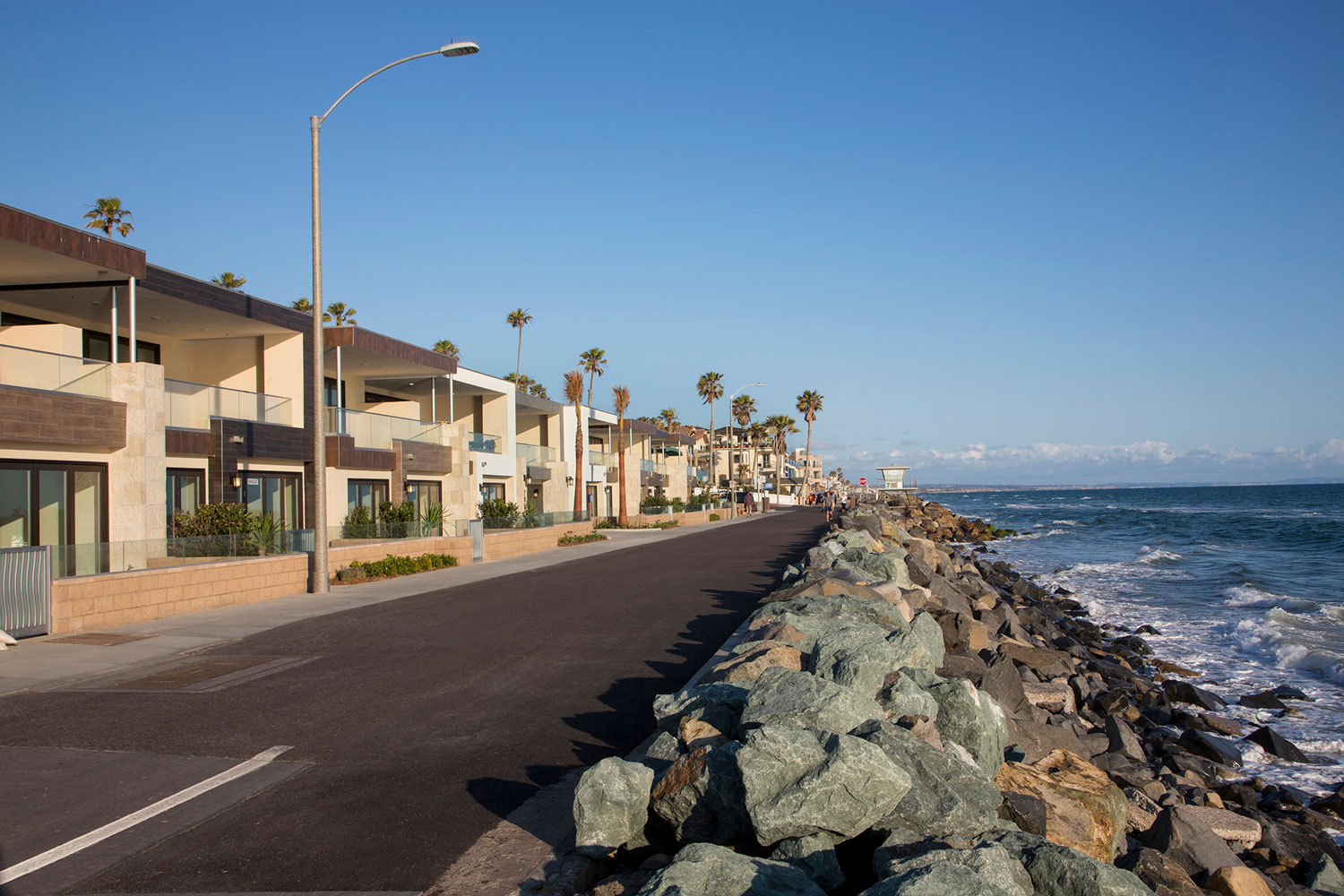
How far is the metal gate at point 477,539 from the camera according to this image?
27.0 meters

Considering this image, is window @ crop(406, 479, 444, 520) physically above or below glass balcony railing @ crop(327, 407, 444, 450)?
below

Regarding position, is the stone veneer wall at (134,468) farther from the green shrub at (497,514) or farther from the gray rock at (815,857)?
the gray rock at (815,857)

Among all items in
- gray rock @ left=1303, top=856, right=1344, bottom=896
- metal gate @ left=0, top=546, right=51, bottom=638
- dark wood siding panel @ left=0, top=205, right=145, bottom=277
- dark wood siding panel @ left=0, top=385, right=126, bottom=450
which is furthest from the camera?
dark wood siding panel @ left=0, top=205, right=145, bottom=277

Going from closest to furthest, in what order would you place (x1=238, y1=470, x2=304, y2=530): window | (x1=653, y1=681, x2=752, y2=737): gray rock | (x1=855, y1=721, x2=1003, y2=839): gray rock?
1. (x1=855, y1=721, x2=1003, y2=839): gray rock
2. (x1=653, y1=681, x2=752, y2=737): gray rock
3. (x1=238, y1=470, x2=304, y2=530): window

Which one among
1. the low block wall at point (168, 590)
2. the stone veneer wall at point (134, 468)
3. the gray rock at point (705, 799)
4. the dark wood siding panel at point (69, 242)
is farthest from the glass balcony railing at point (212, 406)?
the gray rock at point (705, 799)

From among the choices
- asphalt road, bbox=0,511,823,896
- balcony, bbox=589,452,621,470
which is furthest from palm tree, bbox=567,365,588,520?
asphalt road, bbox=0,511,823,896

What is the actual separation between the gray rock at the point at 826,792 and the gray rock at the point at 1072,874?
2.22ft

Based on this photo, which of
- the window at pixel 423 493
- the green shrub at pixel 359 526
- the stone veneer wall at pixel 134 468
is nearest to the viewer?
the stone veneer wall at pixel 134 468

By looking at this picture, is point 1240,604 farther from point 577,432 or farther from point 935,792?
point 577,432

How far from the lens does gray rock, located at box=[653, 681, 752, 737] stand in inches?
252

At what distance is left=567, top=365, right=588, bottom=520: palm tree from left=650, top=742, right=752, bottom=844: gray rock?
1637 inches

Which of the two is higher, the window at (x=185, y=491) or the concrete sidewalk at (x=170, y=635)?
the window at (x=185, y=491)

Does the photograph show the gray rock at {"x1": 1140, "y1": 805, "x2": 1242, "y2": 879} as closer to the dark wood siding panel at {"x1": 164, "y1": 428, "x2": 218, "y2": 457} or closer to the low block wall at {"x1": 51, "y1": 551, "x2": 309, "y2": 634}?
the low block wall at {"x1": 51, "y1": 551, "x2": 309, "y2": 634}

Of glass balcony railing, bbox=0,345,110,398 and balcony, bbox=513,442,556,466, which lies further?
balcony, bbox=513,442,556,466
